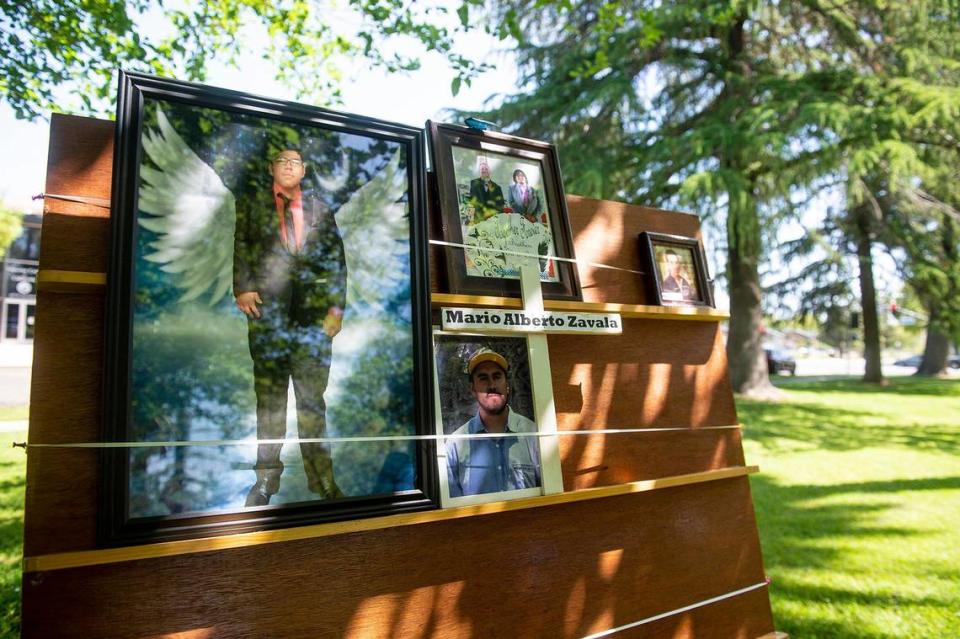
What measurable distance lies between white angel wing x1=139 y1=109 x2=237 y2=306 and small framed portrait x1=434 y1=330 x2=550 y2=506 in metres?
0.52

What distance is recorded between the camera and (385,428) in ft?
4.44

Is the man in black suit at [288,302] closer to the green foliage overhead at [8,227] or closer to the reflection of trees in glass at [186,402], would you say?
the reflection of trees in glass at [186,402]

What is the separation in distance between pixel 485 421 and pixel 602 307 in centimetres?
49

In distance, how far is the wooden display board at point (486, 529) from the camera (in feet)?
3.65

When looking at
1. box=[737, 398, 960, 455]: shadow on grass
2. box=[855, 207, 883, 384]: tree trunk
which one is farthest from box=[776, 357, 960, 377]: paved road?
box=[737, 398, 960, 455]: shadow on grass

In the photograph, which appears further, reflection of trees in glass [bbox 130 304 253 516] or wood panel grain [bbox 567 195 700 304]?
wood panel grain [bbox 567 195 700 304]

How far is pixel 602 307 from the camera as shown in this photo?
1.73 meters

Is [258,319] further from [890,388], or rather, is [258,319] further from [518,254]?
[890,388]

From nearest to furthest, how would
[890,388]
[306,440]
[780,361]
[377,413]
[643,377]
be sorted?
1. [306,440]
2. [377,413]
3. [643,377]
4. [890,388]
5. [780,361]

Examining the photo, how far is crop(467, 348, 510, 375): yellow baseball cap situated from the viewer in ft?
5.04

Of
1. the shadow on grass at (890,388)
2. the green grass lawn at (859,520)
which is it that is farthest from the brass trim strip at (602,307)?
the shadow on grass at (890,388)

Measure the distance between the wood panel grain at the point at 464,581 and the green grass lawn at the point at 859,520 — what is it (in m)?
1.00

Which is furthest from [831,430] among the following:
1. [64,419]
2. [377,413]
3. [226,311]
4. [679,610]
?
[64,419]

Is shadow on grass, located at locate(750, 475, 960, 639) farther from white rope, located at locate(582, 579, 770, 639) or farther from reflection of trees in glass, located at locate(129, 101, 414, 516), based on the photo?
reflection of trees in glass, located at locate(129, 101, 414, 516)
